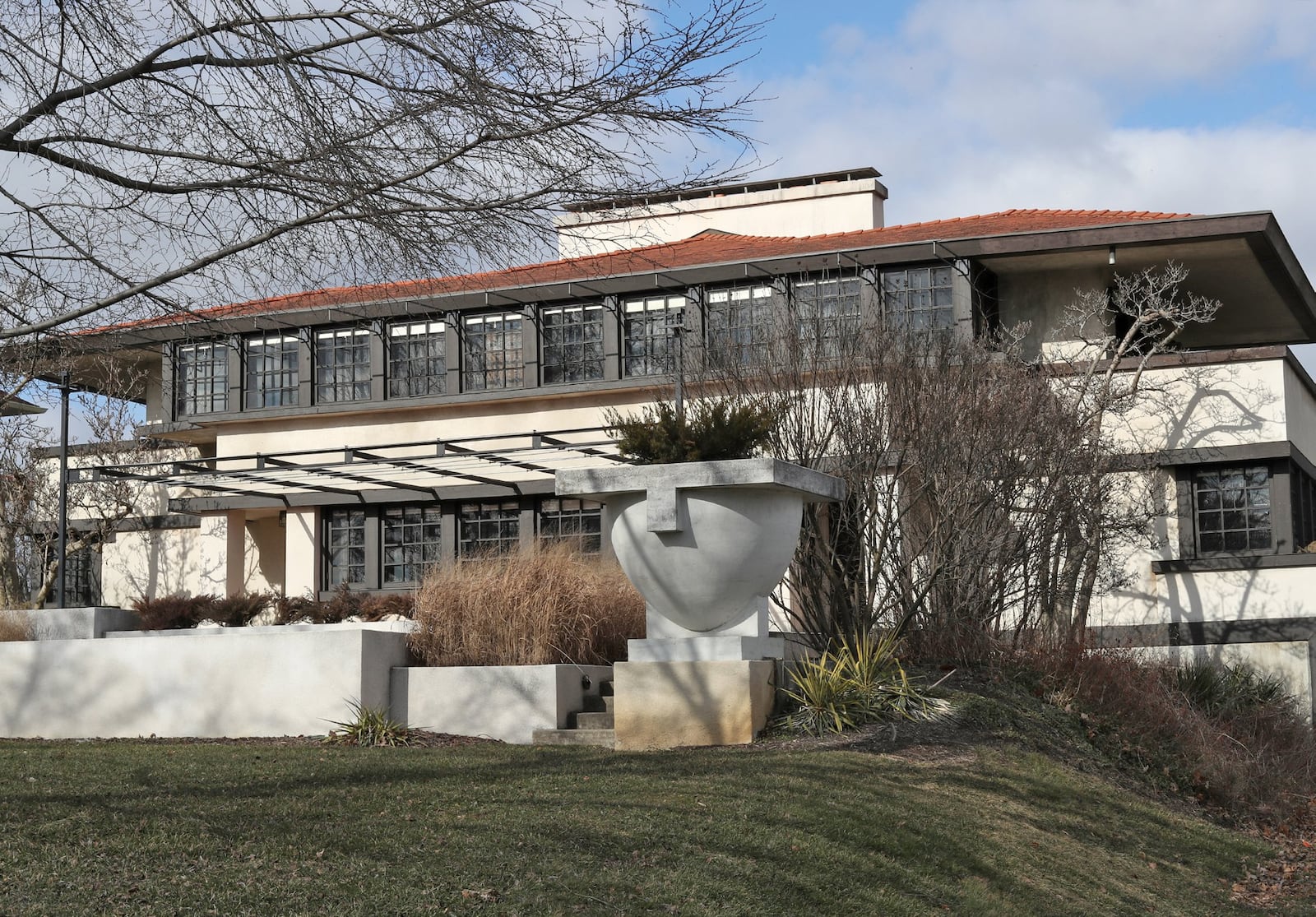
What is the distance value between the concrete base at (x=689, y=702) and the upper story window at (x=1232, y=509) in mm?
12187

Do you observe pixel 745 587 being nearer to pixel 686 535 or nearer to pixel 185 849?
pixel 686 535

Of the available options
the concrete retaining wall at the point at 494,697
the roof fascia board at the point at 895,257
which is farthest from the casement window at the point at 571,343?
the concrete retaining wall at the point at 494,697

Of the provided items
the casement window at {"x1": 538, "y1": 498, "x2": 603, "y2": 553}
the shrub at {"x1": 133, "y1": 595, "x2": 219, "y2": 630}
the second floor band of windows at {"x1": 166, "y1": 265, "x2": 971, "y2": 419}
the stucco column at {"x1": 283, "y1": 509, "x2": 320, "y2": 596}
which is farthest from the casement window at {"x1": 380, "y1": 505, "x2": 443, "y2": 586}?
the shrub at {"x1": 133, "y1": 595, "x2": 219, "y2": 630}

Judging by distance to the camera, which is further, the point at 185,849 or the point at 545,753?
the point at 545,753

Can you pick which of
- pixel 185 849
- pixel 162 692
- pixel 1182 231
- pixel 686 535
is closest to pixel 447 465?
pixel 162 692

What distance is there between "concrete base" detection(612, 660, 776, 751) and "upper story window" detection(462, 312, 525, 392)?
48.1 feet

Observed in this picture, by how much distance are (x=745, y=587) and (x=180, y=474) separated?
1493 centimetres

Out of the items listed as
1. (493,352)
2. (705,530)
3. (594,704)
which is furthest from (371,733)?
(493,352)

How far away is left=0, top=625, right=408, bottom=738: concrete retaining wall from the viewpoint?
46.0 ft

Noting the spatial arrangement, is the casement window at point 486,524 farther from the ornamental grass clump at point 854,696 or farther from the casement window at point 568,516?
the ornamental grass clump at point 854,696

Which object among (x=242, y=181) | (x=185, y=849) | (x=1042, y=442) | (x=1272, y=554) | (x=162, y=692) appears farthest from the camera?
(x=1272, y=554)

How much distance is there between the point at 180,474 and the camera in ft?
78.3

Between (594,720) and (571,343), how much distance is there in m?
13.2

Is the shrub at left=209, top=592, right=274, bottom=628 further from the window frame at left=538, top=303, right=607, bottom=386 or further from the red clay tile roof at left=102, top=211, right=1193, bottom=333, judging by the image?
the window frame at left=538, top=303, right=607, bottom=386
